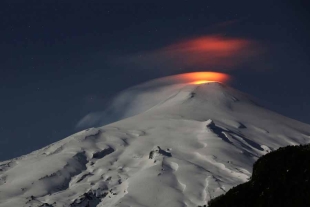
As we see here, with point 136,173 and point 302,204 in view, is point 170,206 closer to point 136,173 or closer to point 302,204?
point 136,173

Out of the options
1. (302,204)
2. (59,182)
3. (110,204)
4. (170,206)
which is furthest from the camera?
(59,182)

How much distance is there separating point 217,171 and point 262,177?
161880mm

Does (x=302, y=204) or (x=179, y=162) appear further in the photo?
(x=179, y=162)

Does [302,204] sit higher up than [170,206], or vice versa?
[302,204]

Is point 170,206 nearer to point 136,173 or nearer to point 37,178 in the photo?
point 136,173

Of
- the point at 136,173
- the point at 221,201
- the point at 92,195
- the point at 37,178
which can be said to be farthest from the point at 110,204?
the point at 221,201

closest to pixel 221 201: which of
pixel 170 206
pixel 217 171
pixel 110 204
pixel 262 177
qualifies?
pixel 262 177

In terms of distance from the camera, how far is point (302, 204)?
2661 centimetres

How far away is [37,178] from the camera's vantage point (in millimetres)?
189500

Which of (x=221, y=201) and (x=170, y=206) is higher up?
(x=221, y=201)

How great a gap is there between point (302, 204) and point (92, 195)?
154835mm

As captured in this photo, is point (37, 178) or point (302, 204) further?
point (37, 178)

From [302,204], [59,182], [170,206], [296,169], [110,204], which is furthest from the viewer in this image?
[59,182]

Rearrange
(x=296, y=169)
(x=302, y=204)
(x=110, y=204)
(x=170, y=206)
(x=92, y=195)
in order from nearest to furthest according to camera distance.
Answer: (x=302, y=204) → (x=296, y=169) → (x=170, y=206) → (x=110, y=204) → (x=92, y=195)
